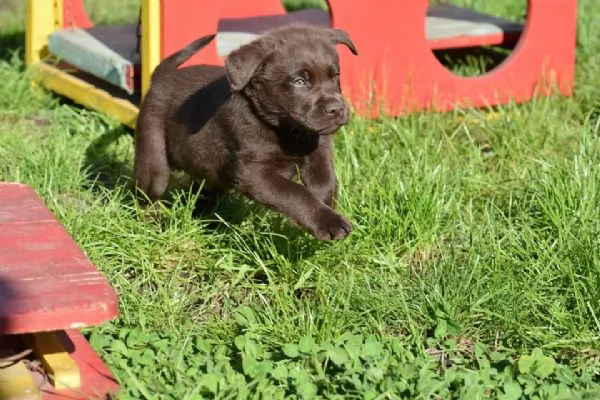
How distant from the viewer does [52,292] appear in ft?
10.6

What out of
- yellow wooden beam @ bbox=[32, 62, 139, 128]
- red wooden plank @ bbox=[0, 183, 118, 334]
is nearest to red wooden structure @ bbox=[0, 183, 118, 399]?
red wooden plank @ bbox=[0, 183, 118, 334]

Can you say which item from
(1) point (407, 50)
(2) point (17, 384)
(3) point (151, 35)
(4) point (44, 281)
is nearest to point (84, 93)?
(3) point (151, 35)

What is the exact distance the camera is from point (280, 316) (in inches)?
157

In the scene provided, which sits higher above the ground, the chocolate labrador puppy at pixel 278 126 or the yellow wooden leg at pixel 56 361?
the chocolate labrador puppy at pixel 278 126

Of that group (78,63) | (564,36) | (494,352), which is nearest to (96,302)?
(494,352)

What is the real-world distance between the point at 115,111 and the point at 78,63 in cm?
49

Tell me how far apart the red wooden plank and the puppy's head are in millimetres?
914

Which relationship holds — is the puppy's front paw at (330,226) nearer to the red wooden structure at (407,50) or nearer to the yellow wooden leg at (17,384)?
the yellow wooden leg at (17,384)

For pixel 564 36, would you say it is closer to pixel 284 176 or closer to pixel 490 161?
pixel 490 161

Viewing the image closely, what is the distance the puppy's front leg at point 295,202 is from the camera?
12.9 ft

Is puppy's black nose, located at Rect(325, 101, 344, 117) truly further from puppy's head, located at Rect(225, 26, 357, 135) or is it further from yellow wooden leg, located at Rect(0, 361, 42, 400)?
yellow wooden leg, located at Rect(0, 361, 42, 400)

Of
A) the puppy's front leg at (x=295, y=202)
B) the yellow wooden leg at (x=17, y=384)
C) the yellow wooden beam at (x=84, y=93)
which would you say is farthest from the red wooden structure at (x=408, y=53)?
the yellow wooden leg at (x=17, y=384)

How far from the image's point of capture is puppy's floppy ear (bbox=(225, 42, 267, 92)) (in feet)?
13.8

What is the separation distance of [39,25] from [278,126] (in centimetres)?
296
